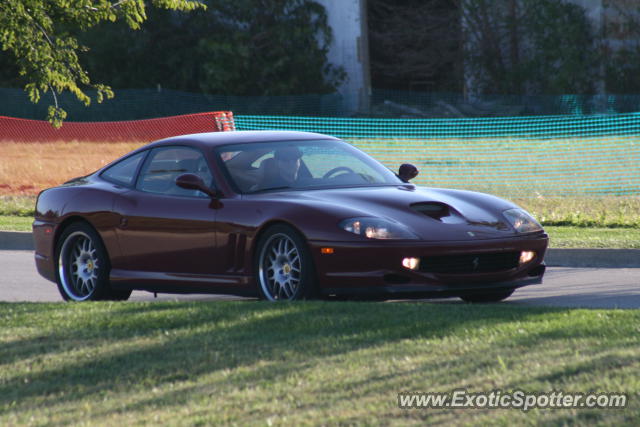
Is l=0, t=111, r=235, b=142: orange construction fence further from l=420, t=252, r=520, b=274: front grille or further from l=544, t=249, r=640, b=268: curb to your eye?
l=420, t=252, r=520, b=274: front grille

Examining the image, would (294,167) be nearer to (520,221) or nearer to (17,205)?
(520,221)

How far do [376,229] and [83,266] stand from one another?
114 inches

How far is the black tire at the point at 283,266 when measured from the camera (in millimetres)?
8336

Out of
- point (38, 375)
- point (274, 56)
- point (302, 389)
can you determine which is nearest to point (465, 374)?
point (302, 389)

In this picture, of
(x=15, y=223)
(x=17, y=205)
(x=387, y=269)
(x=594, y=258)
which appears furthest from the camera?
(x=17, y=205)

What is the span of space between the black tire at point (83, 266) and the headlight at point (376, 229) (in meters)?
2.45

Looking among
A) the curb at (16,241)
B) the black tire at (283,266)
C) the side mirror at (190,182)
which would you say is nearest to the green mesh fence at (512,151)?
the curb at (16,241)

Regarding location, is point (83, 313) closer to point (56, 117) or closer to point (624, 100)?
point (56, 117)

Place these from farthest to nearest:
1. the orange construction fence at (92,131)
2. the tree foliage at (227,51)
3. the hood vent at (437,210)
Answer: the tree foliage at (227,51), the orange construction fence at (92,131), the hood vent at (437,210)

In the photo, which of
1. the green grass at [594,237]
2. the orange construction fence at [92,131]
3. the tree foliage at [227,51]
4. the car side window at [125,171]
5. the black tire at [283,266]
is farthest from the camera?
the tree foliage at [227,51]

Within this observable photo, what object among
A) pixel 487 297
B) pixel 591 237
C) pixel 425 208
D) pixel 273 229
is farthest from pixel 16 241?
pixel 425 208

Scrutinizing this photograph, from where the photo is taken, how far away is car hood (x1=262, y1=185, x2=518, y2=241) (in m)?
8.38

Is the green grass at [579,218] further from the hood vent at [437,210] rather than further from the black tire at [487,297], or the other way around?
the hood vent at [437,210]

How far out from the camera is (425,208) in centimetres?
864
